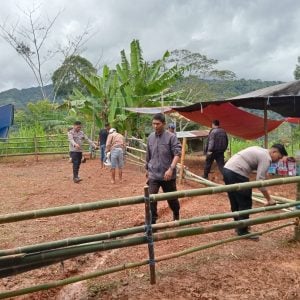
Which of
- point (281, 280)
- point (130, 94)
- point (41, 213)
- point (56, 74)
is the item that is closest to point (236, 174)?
point (281, 280)

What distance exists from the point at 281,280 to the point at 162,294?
1.08 m

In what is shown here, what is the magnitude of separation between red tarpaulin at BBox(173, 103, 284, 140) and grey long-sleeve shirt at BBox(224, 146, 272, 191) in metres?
4.73

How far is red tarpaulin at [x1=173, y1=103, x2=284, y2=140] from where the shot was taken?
9.51m

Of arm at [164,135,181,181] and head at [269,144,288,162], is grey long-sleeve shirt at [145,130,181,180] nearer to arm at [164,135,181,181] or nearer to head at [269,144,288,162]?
arm at [164,135,181,181]

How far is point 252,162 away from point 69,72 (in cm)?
2616

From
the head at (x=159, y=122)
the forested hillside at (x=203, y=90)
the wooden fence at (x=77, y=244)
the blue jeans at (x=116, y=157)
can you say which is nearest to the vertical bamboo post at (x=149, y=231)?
the wooden fence at (x=77, y=244)

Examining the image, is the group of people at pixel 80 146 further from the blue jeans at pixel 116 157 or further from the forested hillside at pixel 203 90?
the forested hillside at pixel 203 90

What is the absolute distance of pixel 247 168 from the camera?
14.4ft

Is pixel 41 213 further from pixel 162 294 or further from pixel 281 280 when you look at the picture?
pixel 281 280

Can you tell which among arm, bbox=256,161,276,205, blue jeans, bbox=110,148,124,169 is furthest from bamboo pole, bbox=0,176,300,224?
blue jeans, bbox=110,148,124,169

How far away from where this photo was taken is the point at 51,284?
2.95 metres

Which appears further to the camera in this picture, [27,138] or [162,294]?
[27,138]

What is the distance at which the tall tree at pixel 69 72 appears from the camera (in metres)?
27.7

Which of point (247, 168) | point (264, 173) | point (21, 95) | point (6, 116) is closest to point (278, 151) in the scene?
point (264, 173)
